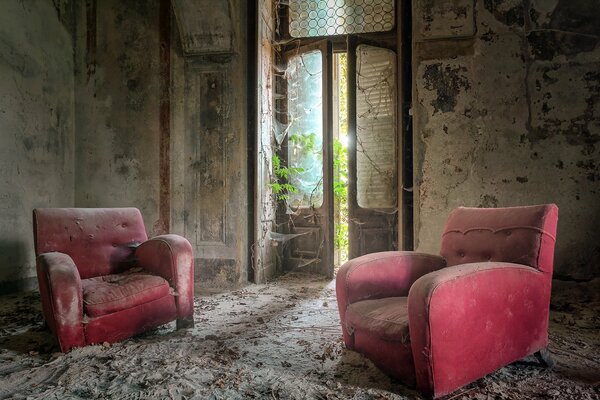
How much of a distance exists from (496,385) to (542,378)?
28 cm

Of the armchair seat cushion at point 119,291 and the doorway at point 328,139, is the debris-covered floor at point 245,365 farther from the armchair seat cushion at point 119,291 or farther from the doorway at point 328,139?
the doorway at point 328,139

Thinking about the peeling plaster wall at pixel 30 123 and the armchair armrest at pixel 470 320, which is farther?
the peeling plaster wall at pixel 30 123

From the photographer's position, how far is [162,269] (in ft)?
8.87

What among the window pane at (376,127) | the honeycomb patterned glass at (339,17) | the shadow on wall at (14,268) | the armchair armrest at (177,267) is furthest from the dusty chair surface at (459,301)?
the shadow on wall at (14,268)

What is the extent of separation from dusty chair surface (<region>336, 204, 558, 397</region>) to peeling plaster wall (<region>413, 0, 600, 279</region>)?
1387 millimetres

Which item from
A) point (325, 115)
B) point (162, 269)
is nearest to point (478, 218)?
point (162, 269)

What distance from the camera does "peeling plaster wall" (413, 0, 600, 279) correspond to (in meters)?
3.42

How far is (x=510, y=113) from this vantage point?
3.55 metres

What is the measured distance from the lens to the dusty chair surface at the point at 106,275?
2225 mm

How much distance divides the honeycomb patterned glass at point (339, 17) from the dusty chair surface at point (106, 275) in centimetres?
296

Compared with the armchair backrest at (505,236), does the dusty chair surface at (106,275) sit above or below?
below

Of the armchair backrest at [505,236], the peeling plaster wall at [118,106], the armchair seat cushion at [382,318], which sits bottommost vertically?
the armchair seat cushion at [382,318]

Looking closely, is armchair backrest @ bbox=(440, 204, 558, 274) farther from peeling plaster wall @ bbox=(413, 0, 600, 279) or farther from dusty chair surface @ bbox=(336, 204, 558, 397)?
peeling plaster wall @ bbox=(413, 0, 600, 279)

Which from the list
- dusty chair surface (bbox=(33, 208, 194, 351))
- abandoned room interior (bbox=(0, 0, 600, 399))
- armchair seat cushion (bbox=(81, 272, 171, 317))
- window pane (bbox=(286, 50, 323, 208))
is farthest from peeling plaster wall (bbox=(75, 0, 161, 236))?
armchair seat cushion (bbox=(81, 272, 171, 317))
